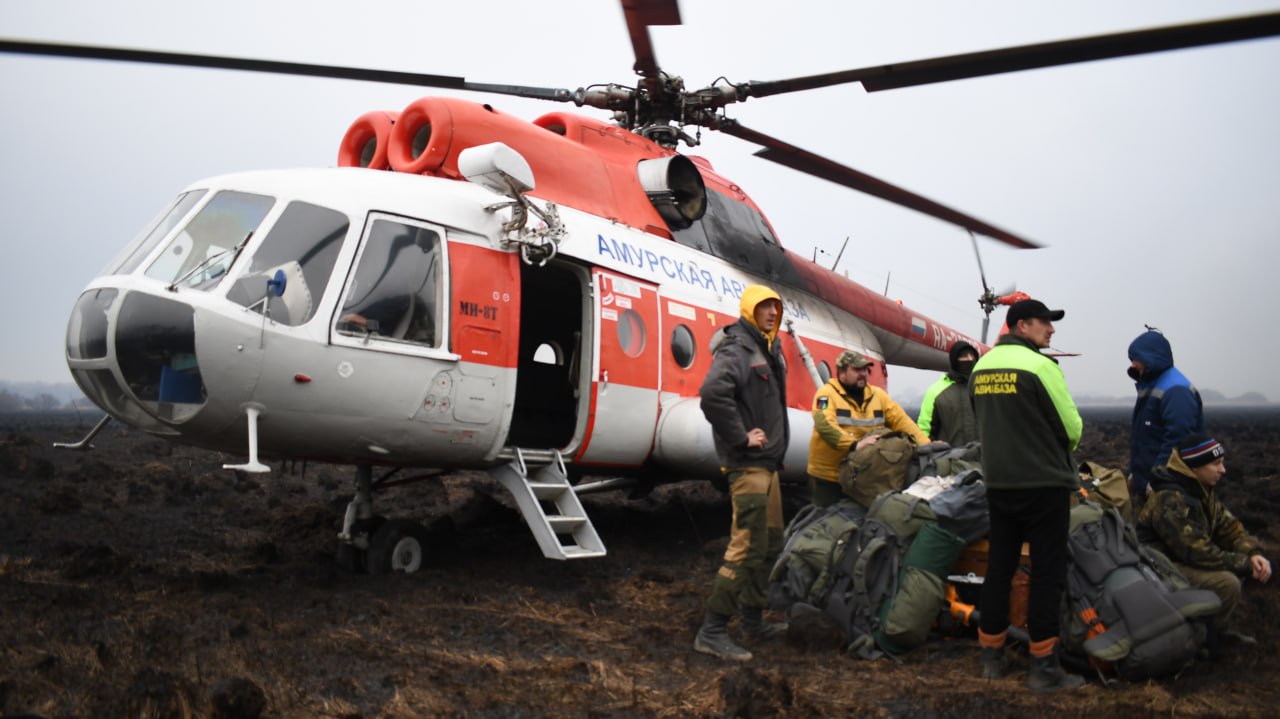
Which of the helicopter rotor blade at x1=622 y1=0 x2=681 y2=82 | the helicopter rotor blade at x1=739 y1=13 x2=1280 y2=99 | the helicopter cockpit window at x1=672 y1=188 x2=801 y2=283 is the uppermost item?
the helicopter rotor blade at x1=622 y1=0 x2=681 y2=82

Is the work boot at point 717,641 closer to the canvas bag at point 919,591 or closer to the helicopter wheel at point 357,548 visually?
the canvas bag at point 919,591

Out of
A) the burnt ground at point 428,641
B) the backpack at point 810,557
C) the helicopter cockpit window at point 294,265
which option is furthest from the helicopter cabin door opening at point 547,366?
the backpack at point 810,557

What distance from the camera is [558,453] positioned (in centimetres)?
674

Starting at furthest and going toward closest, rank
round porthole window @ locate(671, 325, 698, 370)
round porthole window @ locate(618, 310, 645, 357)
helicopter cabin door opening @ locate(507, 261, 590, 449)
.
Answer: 1. helicopter cabin door opening @ locate(507, 261, 590, 449)
2. round porthole window @ locate(671, 325, 698, 370)
3. round porthole window @ locate(618, 310, 645, 357)

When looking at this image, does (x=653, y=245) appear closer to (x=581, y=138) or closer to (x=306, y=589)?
(x=581, y=138)

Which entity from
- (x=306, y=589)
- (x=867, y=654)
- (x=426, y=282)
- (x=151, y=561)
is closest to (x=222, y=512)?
(x=151, y=561)

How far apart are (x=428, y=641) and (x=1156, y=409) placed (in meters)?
4.63

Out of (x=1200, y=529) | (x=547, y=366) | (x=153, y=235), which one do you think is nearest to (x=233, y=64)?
(x=153, y=235)

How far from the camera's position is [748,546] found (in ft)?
16.0

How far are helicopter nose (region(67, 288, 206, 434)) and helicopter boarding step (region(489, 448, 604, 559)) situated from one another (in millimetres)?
2145

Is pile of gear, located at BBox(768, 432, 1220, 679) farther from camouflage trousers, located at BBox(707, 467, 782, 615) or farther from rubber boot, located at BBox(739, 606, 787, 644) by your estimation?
camouflage trousers, located at BBox(707, 467, 782, 615)

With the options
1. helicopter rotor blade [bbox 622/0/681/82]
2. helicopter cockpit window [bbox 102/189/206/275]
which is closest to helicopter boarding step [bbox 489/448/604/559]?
helicopter cockpit window [bbox 102/189/206/275]

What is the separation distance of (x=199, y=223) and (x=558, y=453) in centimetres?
283

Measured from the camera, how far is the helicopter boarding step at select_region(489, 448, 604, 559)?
20.1 ft
